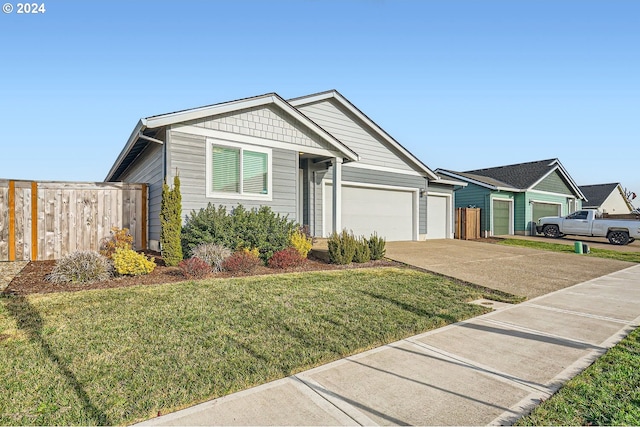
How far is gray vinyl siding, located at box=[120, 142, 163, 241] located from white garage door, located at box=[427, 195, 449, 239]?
13427 mm

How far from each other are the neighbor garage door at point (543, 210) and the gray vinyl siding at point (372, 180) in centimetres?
1237

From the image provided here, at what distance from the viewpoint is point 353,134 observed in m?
14.8

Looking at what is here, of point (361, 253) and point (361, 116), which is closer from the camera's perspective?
point (361, 253)

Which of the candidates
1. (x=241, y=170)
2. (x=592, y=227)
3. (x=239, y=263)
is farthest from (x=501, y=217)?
(x=239, y=263)

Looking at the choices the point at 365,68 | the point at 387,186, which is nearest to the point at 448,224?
the point at 387,186

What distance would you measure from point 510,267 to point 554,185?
20124 mm

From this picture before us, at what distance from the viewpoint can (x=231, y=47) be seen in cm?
1207

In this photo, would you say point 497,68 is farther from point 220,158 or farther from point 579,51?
point 220,158

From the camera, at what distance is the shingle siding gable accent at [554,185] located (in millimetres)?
24333

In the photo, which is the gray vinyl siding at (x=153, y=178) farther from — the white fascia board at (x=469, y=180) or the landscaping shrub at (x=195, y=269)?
the white fascia board at (x=469, y=180)

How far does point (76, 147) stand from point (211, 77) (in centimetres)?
782

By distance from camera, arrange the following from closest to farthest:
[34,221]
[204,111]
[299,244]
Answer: [204,111], [34,221], [299,244]

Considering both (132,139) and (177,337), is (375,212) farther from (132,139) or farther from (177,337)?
(177,337)

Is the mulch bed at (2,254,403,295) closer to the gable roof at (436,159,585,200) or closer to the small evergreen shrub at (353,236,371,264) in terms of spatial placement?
the small evergreen shrub at (353,236,371,264)
